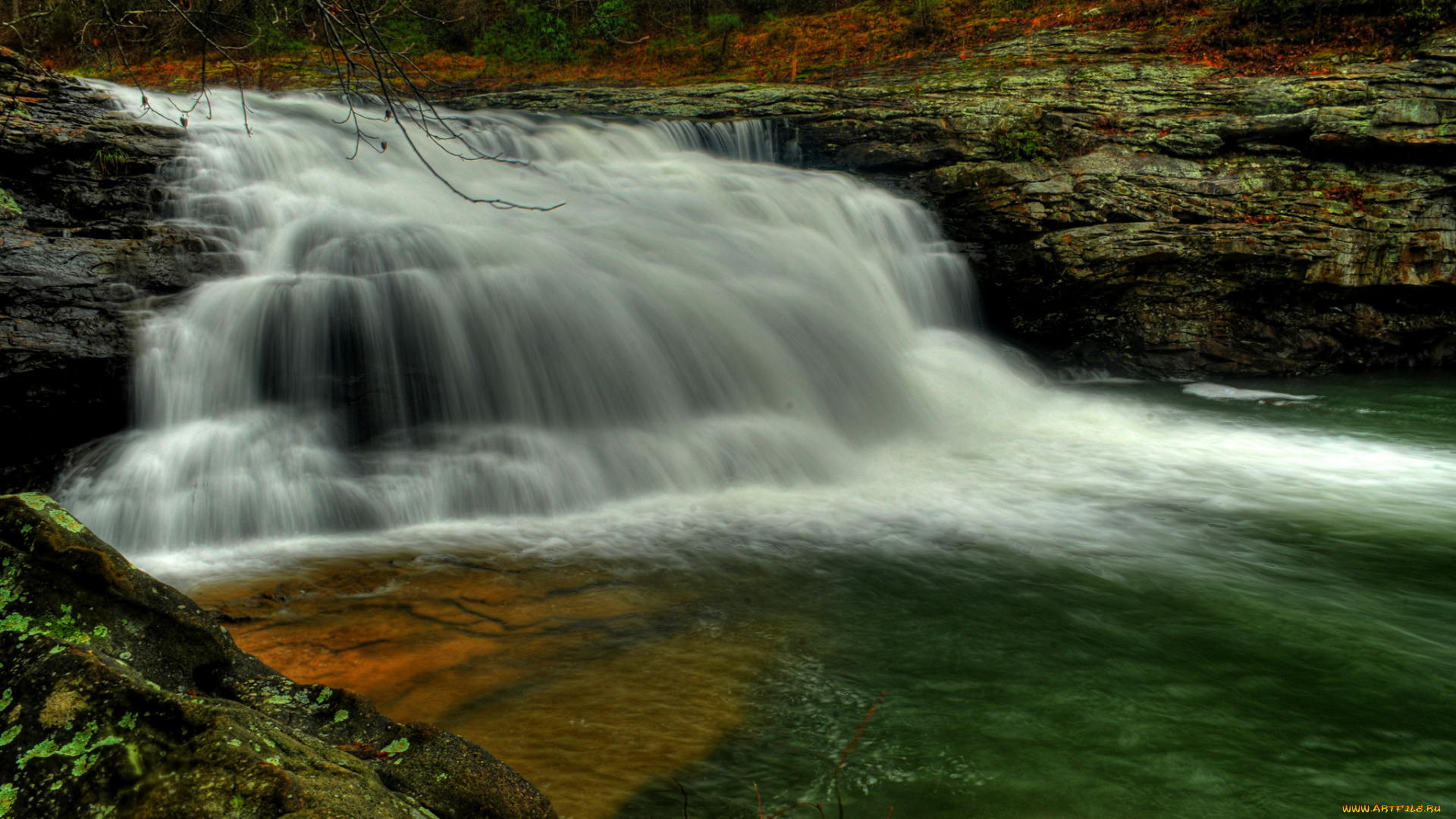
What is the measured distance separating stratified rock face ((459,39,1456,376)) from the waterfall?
1012 millimetres

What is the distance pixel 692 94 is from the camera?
42.0ft

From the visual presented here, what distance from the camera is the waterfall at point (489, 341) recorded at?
17.2 ft

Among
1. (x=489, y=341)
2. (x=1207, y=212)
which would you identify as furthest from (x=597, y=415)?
(x=1207, y=212)

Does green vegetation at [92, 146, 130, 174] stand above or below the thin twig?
above

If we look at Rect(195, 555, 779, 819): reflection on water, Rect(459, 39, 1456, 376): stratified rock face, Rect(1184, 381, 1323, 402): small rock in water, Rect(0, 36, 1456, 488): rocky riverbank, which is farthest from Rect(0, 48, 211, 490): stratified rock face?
Rect(1184, 381, 1323, 402): small rock in water

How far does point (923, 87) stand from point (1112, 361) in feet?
16.7

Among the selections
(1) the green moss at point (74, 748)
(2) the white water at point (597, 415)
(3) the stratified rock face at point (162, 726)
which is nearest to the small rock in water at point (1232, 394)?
(2) the white water at point (597, 415)

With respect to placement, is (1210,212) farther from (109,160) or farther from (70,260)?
(109,160)

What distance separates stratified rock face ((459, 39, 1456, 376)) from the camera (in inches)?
366

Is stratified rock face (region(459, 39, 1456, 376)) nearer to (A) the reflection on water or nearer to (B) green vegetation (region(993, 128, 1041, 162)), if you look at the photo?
(B) green vegetation (region(993, 128, 1041, 162))

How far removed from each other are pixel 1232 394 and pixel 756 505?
21.7 ft

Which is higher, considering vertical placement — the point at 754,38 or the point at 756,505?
the point at 754,38

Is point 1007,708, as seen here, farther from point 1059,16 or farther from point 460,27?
point 460,27

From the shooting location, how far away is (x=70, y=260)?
18.1 ft
